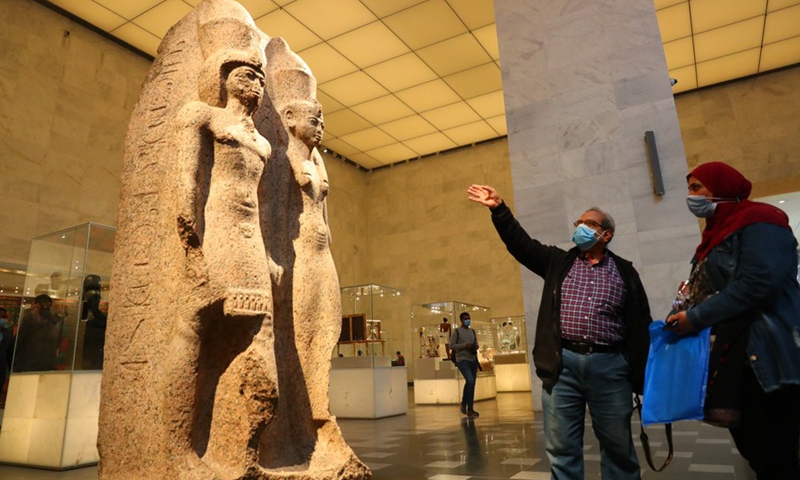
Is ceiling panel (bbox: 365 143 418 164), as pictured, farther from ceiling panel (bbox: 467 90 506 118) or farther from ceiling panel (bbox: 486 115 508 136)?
ceiling panel (bbox: 467 90 506 118)

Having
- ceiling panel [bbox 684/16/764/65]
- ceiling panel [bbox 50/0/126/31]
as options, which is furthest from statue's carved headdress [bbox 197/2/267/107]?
ceiling panel [bbox 684/16/764/65]

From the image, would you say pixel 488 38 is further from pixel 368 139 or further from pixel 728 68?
pixel 728 68

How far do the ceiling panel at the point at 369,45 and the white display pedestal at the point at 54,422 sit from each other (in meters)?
9.57

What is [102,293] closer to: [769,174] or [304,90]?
[304,90]

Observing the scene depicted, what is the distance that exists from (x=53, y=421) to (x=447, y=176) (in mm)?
15803

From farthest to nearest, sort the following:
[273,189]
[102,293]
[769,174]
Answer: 1. [769,174]
2. [102,293]
3. [273,189]

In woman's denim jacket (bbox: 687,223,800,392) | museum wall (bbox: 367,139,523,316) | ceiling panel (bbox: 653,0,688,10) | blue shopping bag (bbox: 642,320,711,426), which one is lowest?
blue shopping bag (bbox: 642,320,711,426)

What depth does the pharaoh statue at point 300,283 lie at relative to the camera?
12.1 feet

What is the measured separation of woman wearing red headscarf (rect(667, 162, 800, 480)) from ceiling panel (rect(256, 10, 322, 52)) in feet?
37.6

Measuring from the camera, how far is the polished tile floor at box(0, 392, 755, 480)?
429 cm

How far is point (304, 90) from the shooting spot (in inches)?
169

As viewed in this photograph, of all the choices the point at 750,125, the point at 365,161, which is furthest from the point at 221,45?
the point at 365,161

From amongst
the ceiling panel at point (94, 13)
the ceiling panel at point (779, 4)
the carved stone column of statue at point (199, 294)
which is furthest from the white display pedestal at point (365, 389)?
the ceiling panel at point (779, 4)

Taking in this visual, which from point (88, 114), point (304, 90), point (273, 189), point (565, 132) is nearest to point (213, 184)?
point (273, 189)
